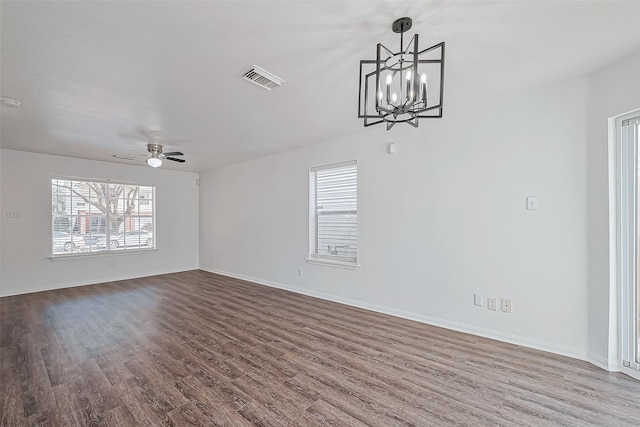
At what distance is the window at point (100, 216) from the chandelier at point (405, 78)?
19.4 ft

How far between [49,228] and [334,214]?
17.9ft

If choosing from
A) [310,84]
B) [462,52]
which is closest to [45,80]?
[310,84]

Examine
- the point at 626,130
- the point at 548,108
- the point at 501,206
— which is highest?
the point at 548,108

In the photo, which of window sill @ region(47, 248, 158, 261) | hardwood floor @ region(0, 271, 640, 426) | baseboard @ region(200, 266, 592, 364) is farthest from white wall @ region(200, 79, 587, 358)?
window sill @ region(47, 248, 158, 261)

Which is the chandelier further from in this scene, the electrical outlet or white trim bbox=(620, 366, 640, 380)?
Result: white trim bbox=(620, 366, 640, 380)

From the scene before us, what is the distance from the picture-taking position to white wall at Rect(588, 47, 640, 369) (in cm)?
235

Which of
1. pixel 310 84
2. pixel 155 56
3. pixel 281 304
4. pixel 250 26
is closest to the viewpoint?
pixel 250 26

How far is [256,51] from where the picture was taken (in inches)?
83.8

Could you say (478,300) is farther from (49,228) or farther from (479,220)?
(49,228)

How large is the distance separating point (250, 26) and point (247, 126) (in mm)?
2048

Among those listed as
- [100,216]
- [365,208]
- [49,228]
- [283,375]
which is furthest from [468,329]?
[49,228]

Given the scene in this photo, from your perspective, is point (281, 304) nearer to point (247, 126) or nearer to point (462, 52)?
point (247, 126)

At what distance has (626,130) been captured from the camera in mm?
2340

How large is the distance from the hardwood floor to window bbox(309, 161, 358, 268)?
41.6 inches
